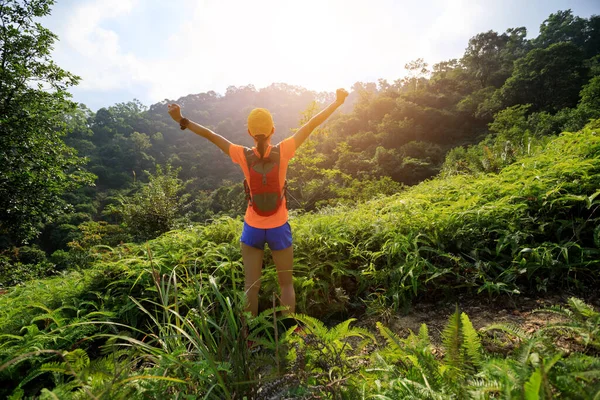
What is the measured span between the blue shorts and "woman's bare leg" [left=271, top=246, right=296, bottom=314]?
63 millimetres

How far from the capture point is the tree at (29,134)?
843 centimetres

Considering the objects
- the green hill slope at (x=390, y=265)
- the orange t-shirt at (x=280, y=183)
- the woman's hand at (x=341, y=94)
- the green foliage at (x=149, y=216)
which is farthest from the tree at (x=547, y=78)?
the orange t-shirt at (x=280, y=183)

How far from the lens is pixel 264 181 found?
208cm

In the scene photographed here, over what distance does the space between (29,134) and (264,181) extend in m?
11.5

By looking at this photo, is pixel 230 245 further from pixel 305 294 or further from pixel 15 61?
pixel 15 61

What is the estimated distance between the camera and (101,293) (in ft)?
9.01

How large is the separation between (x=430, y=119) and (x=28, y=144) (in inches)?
1014

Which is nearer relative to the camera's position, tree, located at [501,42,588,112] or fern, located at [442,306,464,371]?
fern, located at [442,306,464,371]

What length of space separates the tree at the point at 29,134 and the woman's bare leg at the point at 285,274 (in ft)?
34.1

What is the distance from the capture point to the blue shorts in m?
2.12

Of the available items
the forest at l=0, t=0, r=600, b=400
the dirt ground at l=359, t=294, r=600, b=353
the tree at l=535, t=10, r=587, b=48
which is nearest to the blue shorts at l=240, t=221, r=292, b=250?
the forest at l=0, t=0, r=600, b=400

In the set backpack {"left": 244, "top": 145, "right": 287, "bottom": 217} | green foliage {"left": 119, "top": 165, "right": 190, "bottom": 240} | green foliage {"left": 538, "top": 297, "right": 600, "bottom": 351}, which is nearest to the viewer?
green foliage {"left": 538, "top": 297, "right": 600, "bottom": 351}

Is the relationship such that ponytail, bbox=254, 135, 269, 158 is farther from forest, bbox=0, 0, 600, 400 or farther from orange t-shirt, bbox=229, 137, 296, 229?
forest, bbox=0, 0, 600, 400

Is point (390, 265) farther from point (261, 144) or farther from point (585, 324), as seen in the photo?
point (261, 144)
